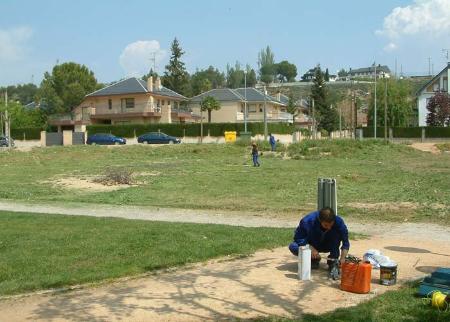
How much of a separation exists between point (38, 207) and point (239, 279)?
11525mm

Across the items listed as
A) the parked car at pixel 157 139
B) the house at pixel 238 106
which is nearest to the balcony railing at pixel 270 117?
the house at pixel 238 106

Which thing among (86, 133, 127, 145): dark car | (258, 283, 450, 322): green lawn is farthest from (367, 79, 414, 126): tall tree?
(258, 283, 450, 322): green lawn

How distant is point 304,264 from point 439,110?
81.0 metres

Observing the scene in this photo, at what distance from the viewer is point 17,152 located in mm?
48375

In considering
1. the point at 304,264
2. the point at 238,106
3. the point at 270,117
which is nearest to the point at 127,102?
the point at 238,106

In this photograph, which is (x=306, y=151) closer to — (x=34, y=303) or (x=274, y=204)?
(x=274, y=204)

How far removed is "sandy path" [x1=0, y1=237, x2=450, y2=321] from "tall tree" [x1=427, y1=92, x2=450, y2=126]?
78408 mm

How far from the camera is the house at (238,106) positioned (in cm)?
9325

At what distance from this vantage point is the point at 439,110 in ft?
274

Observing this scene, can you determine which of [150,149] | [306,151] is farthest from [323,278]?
[150,149]

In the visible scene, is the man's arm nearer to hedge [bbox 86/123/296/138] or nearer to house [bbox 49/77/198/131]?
hedge [bbox 86/123/296/138]

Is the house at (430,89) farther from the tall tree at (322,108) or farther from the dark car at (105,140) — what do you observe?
the dark car at (105,140)

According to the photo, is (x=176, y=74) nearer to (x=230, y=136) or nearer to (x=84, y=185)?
(x=230, y=136)

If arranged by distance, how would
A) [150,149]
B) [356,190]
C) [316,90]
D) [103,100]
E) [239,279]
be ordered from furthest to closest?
[316,90] → [103,100] → [150,149] → [356,190] → [239,279]
